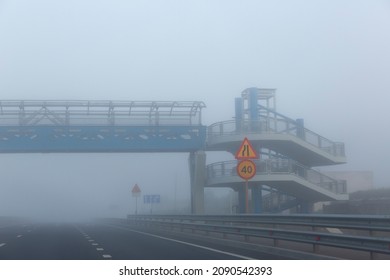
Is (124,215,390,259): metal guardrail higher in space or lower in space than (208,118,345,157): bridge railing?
lower

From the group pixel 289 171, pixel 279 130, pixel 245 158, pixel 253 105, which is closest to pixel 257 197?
pixel 289 171


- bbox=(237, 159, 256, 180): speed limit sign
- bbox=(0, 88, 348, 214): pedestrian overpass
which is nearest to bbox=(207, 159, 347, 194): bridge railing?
bbox=(0, 88, 348, 214): pedestrian overpass

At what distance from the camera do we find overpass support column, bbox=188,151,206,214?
41.6 m

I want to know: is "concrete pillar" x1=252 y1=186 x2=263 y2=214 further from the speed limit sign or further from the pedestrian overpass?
the speed limit sign

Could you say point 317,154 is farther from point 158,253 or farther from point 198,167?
point 158,253

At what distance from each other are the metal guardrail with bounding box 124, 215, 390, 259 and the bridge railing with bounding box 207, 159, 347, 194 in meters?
6.91

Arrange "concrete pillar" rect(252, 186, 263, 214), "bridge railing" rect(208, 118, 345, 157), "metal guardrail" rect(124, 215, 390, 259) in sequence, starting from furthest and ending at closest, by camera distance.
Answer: "concrete pillar" rect(252, 186, 263, 214), "bridge railing" rect(208, 118, 345, 157), "metal guardrail" rect(124, 215, 390, 259)

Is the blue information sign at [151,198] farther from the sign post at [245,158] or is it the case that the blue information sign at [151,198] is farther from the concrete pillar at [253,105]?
the sign post at [245,158]

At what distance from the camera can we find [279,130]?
132 feet

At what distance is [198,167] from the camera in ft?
137

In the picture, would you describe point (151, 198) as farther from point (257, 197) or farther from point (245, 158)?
point (245, 158)

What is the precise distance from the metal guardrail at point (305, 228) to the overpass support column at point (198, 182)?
7.77m

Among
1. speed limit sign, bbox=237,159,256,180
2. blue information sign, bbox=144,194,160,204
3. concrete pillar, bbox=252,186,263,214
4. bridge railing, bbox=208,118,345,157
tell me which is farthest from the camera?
blue information sign, bbox=144,194,160,204

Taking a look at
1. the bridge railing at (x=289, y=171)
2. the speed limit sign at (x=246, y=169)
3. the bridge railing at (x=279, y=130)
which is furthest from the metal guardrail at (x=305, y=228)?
the bridge railing at (x=279, y=130)
